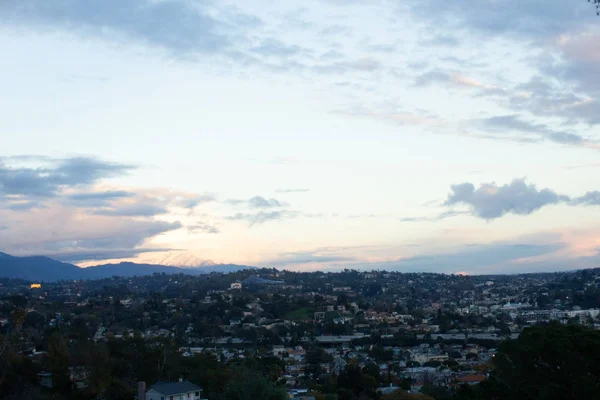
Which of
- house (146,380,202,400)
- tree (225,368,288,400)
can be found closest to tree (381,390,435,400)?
tree (225,368,288,400)

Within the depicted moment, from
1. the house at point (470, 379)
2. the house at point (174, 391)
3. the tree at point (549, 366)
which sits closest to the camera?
the tree at point (549, 366)

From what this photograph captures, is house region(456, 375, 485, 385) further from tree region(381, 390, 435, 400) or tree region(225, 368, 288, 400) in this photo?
tree region(225, 368, 288, 400)

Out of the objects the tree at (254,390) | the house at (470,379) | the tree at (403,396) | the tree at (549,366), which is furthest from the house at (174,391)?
the house at (470,379)

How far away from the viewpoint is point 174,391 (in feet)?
A: 96.9

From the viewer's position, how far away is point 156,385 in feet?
98.3

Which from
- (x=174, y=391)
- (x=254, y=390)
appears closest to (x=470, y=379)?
(x=254, y=390)

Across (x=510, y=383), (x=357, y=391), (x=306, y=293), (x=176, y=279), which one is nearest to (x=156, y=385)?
(x=357, y=391)

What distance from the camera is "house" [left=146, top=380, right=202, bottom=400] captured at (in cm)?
2919

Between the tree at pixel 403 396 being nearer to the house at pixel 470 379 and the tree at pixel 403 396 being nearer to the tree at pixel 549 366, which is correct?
the house at pixel 470 379

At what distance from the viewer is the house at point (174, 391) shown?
95.8 feet

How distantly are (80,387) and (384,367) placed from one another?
78.6 ft

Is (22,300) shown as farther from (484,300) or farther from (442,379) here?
(484,300)

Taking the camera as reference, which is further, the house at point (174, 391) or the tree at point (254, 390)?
the house at point (174, 391)

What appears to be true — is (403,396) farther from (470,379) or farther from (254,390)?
(470,379)
